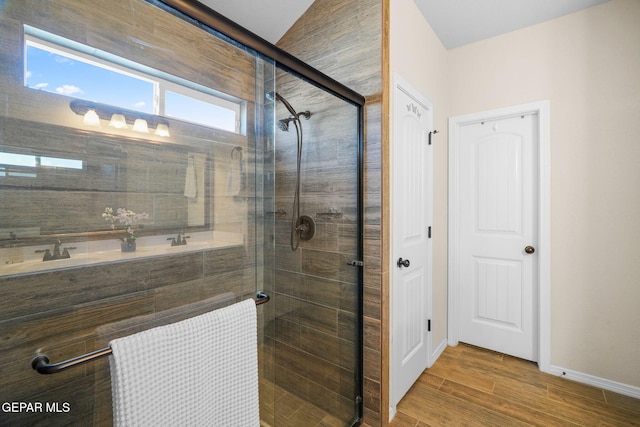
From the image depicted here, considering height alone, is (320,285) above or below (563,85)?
below

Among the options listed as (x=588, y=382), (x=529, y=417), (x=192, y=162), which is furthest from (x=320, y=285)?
(x=588, y=382)

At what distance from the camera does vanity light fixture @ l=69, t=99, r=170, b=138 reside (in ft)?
3.47

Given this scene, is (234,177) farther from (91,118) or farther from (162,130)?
(91,118)

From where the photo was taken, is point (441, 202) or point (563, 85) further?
point (441, 202)

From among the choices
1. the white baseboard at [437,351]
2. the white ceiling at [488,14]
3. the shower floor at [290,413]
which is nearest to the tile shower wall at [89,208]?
the shower floor at [290,413]

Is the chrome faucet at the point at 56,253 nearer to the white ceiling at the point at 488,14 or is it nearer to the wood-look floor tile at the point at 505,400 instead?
the wood-look floor tile at the point at 505,400

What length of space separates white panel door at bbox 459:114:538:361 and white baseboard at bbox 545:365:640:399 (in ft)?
0.62

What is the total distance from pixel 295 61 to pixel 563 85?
86.0 inches

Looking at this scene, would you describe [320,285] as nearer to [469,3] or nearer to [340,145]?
[340,145]

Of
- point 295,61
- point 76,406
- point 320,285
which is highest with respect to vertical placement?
point 295,61

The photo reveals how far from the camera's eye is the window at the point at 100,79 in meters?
1.00

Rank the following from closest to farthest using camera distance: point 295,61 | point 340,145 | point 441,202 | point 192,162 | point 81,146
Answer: point 81,146 → point 192,162 → point 295,61 → point 340,145 → point 441,202

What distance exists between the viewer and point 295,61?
53.2 inches

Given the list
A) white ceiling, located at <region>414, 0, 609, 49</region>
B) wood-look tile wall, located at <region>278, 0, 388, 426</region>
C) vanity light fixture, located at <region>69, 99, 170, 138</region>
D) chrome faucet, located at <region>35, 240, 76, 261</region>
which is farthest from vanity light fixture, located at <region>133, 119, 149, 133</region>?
white ceiling, located at <region>414, 0, 609, 49</region>
